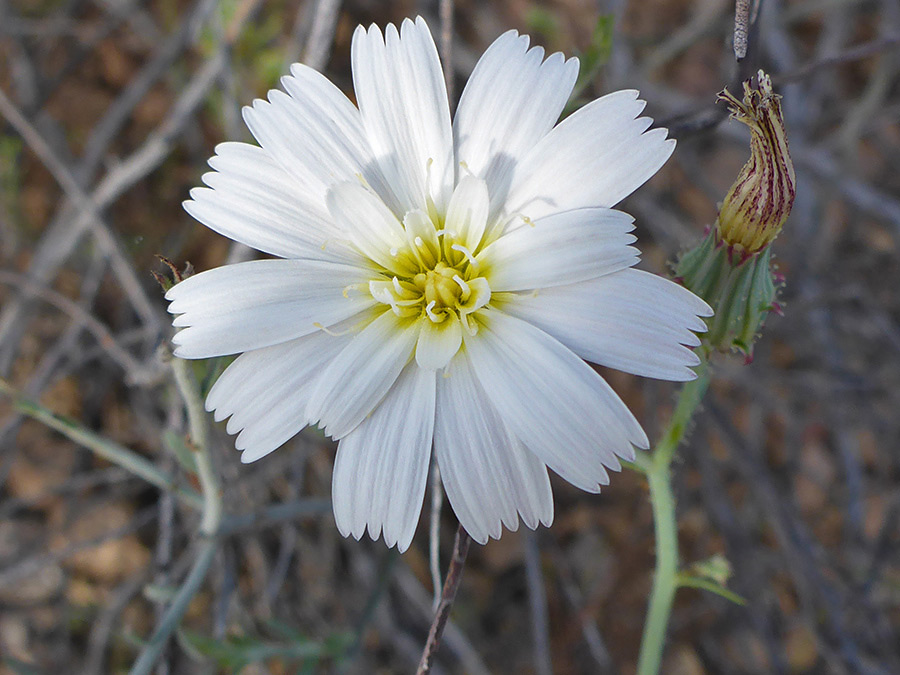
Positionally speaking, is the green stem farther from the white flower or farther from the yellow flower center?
the yellow flower center

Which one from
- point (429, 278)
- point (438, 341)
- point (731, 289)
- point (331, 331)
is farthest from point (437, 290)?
point (731, 289)

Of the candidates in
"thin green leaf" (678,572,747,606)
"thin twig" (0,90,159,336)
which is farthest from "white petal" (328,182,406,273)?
"thin twig" (0,90,159,336)

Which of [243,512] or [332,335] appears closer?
[332,335]

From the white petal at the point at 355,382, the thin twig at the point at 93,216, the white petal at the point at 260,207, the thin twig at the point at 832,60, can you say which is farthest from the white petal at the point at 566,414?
the thin twig at the point at 93,216

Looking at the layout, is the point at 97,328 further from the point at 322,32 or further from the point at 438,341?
the point at 438,341

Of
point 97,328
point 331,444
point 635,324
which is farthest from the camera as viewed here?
point 331,444

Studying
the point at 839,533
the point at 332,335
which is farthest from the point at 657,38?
the point at 332,335

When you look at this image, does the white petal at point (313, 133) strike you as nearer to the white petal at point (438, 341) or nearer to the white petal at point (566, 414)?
the white petal at point (438, 341)

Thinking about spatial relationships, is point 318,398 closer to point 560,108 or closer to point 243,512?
point 560,108
